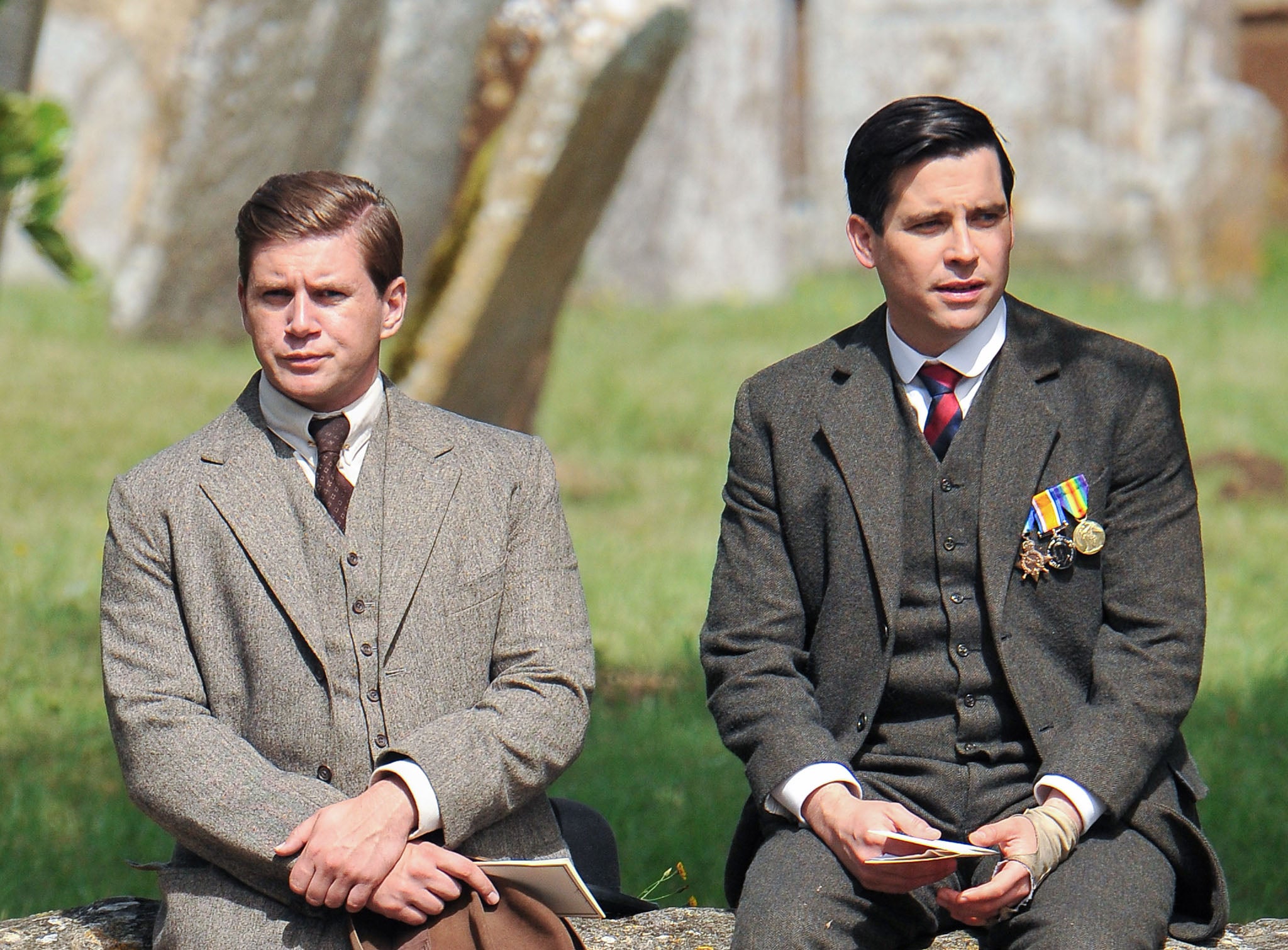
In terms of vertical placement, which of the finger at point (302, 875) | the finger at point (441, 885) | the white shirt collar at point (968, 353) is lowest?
the finger at point (441, 885)

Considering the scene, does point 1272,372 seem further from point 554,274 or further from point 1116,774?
point 1116,774

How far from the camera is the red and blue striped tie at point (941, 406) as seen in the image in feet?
10.4

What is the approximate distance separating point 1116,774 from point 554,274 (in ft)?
15.2

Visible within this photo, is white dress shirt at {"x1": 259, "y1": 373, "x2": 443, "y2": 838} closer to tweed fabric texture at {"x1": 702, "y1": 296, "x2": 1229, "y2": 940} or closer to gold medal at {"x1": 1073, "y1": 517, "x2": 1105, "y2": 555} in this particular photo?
tweed fabric texture at {"x1": 702, "y1": 296, "x2": 1229, "y2": 940}

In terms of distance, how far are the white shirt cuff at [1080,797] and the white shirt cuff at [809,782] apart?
0.33 m

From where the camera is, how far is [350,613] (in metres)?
2.94

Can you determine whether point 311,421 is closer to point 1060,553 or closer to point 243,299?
point 243,299

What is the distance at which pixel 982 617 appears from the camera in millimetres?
3086

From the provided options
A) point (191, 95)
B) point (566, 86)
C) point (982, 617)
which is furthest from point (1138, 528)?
point (191, 95)

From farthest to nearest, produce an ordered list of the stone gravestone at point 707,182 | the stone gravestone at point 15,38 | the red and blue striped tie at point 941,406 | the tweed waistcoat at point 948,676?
the stone gravestone at point 707,182 → the stone gravestone at point 15,38 → the red and blue striped tie at point 941,406 → the tweed waistcoat at point 948,676

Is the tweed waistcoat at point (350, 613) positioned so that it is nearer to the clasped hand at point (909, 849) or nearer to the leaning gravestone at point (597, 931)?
the leaning gravestone at point (597, 931)

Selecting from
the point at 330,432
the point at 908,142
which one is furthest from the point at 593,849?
the point at 908,142

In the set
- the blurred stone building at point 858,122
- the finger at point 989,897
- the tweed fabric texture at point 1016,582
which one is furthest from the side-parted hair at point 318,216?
the blurred stone building at point 858,122

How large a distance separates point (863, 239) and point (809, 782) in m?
1.03
